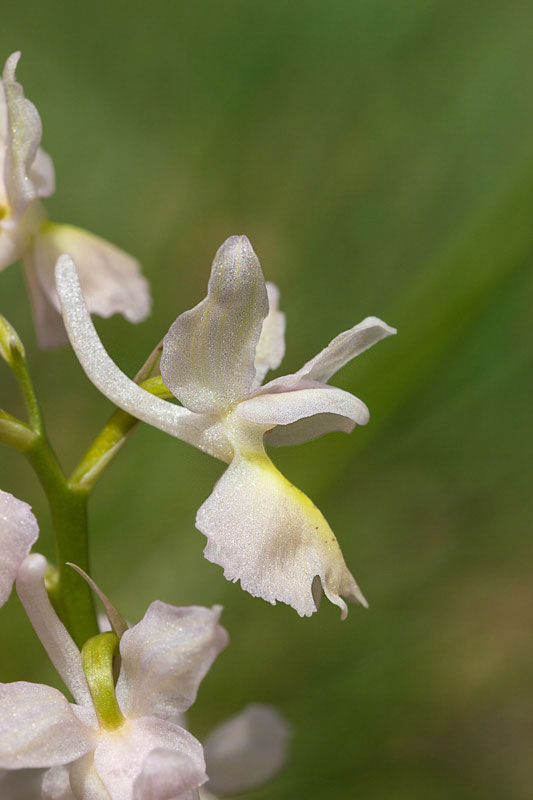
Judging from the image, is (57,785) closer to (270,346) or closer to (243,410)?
(243,410)

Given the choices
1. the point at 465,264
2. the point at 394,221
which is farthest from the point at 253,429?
the point at 394,221

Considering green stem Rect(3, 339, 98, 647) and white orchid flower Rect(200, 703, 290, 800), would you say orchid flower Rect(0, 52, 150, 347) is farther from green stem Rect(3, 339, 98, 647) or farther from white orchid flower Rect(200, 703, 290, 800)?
white orchid flower Rect(200, 703, 290, 800)

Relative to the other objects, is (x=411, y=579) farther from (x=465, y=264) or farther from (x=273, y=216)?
(x=273, y=216)

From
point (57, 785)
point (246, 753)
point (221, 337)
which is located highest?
point (221, 337)

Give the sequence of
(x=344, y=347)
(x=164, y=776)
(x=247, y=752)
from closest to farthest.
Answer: (x=164, y=776) → (x=344, y=347) → (x=247, y=752)

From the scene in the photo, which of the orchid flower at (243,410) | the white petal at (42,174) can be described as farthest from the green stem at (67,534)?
the white petal at (42,174)

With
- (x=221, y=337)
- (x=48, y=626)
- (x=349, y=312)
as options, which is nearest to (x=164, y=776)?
(x=48, y=626)

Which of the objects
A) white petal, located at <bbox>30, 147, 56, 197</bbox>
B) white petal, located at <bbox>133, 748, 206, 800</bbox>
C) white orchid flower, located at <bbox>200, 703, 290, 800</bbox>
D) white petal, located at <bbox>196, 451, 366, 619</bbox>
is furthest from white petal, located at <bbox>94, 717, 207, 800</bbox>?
white petal, located at <bbox>30, 147, 56, 197</bbox>
